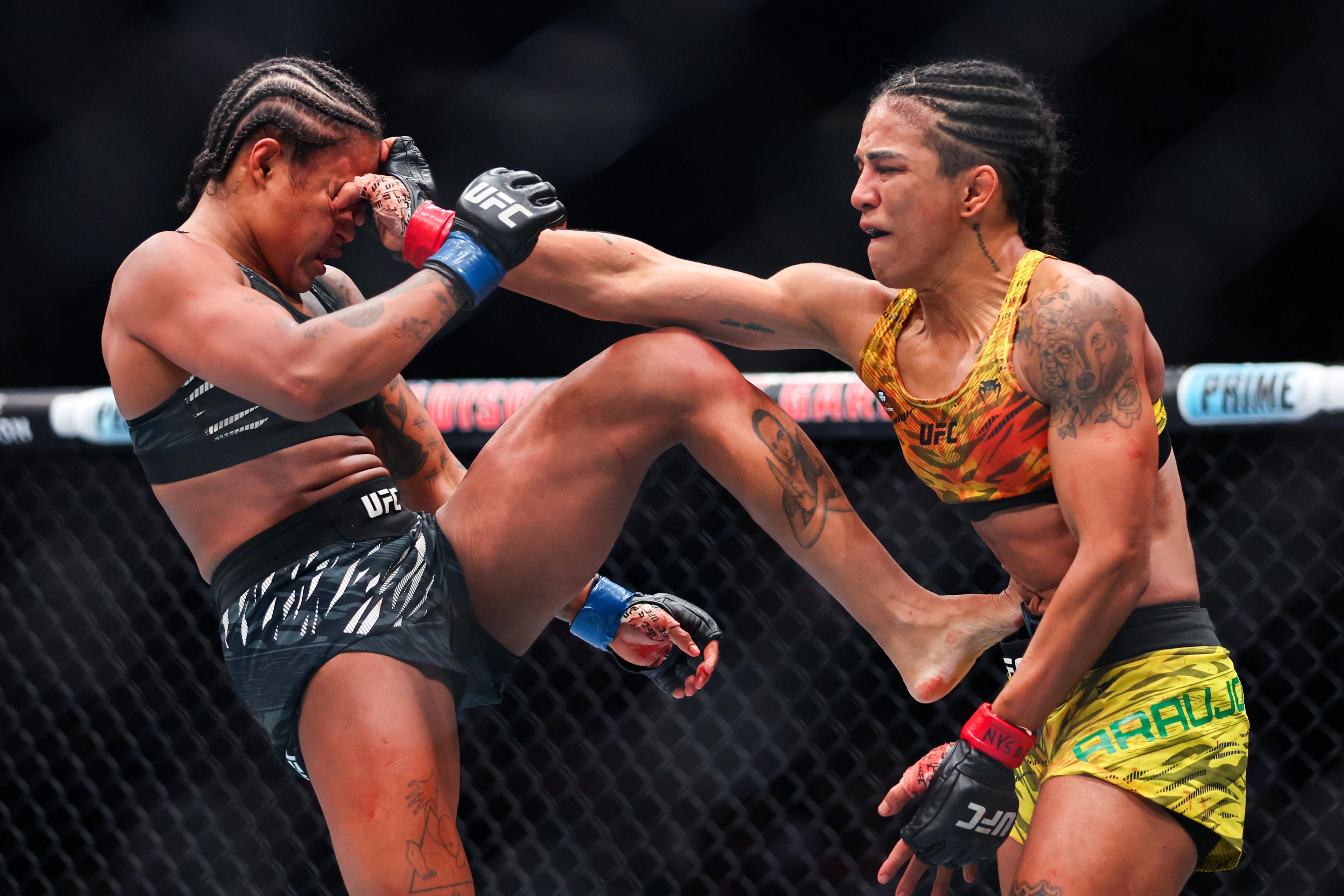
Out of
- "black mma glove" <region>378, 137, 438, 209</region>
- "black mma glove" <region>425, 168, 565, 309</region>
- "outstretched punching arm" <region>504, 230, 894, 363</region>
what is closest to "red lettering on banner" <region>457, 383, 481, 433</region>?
"outstretched punching arm" <region>504, 230, 894, 363</region>

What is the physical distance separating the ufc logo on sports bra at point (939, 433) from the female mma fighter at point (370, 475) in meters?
0.14

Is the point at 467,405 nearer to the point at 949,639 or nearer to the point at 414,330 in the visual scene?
the point at 414,330

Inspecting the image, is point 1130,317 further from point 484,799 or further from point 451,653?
point 484,799

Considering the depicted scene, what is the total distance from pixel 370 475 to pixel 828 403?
835 millimetres

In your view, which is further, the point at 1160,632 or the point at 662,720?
the point at 662,720

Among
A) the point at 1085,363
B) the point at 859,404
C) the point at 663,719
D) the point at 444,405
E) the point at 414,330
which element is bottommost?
the point at 663,719

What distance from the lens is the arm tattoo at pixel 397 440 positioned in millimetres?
1907

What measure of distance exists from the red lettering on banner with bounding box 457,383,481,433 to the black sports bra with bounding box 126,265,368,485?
2.61 ft

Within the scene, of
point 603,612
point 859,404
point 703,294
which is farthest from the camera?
point 859,404

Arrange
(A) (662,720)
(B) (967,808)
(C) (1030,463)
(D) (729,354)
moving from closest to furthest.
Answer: (B) (967,808), (C) (1030,463), (A) (662,720), (D) (729,354)

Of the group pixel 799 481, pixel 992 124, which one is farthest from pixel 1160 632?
pixel 992 124

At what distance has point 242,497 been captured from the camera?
5.21 ft

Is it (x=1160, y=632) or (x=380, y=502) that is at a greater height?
(x=1160, y=632)

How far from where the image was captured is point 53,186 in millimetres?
3445
